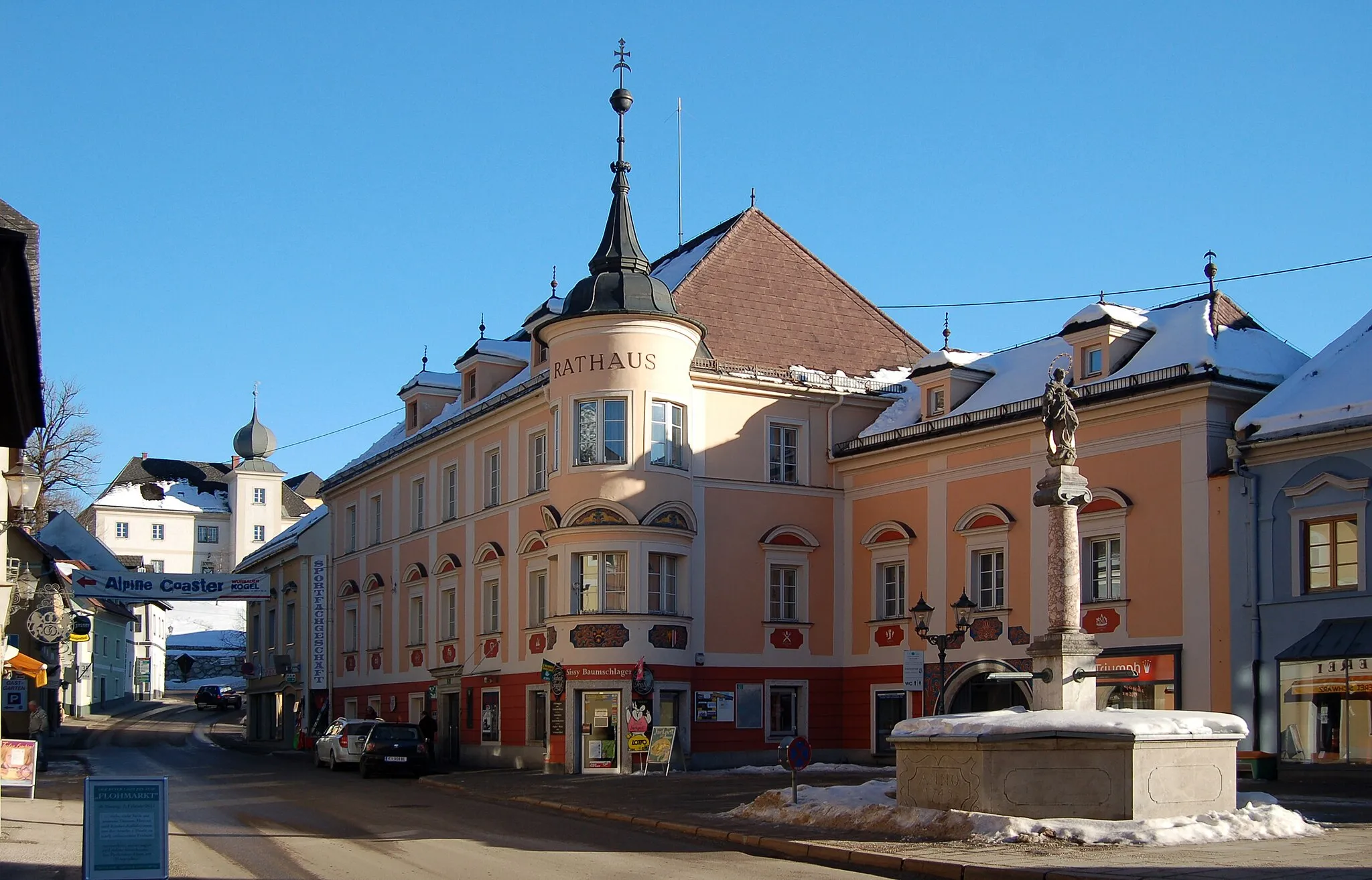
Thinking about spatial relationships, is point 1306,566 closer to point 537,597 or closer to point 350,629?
point 537,597

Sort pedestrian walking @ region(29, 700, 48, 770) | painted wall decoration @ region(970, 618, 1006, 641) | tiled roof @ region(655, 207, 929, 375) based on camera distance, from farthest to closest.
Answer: tiled roof @ region(655, 207, 929, 375)
pedestrian walking @ region(29, 700, 48, 770)
painted wall decoration @ region(970, 618, 1006, 641)

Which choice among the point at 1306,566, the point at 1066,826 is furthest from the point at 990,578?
the point at 1066,826

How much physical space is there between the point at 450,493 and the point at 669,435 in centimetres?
1091

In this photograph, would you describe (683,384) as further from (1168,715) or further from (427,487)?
(1168,715)

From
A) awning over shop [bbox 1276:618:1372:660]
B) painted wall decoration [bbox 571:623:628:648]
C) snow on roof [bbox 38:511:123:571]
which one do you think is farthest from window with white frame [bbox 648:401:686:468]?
snow on roof [bbox 38:511:123:571]

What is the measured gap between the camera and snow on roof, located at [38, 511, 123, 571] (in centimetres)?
5231

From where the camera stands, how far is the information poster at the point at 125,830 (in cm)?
1185

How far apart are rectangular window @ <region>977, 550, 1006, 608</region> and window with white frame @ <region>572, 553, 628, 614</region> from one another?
7832mm

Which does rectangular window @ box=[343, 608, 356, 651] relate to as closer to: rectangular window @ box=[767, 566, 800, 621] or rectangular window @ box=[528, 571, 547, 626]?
rectangular window @ box=[528, 571, 547, 626]

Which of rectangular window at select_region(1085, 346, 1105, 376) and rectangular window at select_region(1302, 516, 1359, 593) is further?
rectangular window at select_region(1085, 346, 1105, 376)

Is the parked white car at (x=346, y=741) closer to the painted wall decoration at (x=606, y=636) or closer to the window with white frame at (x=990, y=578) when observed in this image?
the painted wall decoration at (x=606, y=636)

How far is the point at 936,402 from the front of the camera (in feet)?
121

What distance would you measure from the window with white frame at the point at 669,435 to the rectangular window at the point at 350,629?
1904cm

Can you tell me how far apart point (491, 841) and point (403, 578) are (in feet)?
90.9
